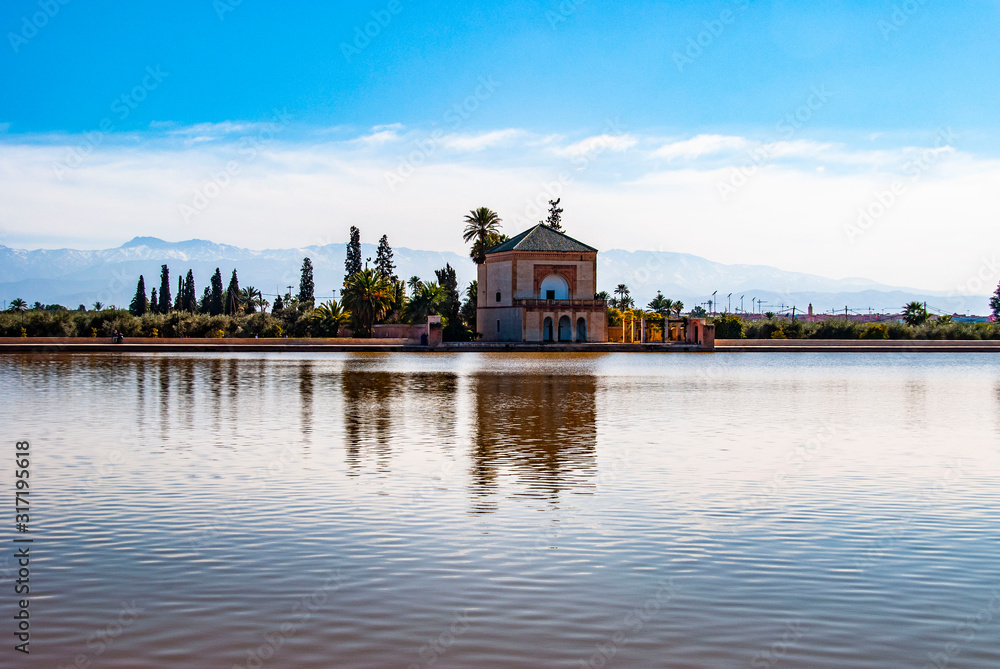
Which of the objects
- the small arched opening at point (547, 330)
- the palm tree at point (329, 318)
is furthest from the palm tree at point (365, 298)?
the small arched opening at point (547, 330)

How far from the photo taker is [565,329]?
6044cm

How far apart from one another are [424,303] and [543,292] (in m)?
10.5

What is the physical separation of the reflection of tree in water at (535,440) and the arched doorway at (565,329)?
120 feet

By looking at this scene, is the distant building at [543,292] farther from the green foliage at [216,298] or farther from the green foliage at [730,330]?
the green foliage at [216,298]

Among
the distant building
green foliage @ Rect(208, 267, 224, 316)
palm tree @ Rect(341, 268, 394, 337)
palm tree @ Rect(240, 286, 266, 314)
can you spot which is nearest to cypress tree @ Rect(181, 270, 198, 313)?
green foliage @ Rect(208, 267, 224, 316)

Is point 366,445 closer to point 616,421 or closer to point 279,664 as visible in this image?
point 616,421

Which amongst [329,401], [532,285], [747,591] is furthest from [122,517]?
[532,285]

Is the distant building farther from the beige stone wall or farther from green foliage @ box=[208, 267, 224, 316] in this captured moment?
green foliage @ box=[208, 267, 224, 316]

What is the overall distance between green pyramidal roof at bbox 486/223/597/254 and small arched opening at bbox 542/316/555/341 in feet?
14.9

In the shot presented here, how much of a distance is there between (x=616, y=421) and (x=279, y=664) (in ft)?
37.7

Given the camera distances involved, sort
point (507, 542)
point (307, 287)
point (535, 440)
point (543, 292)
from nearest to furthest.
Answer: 1. point (507, 542)
2. point (535, 440)
3. point (543, 292)
4. point (307, 287)

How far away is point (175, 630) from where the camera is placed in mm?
4852

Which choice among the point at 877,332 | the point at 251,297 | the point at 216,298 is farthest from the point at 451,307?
the point at 251,297

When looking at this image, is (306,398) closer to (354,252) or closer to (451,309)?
(451,309)
